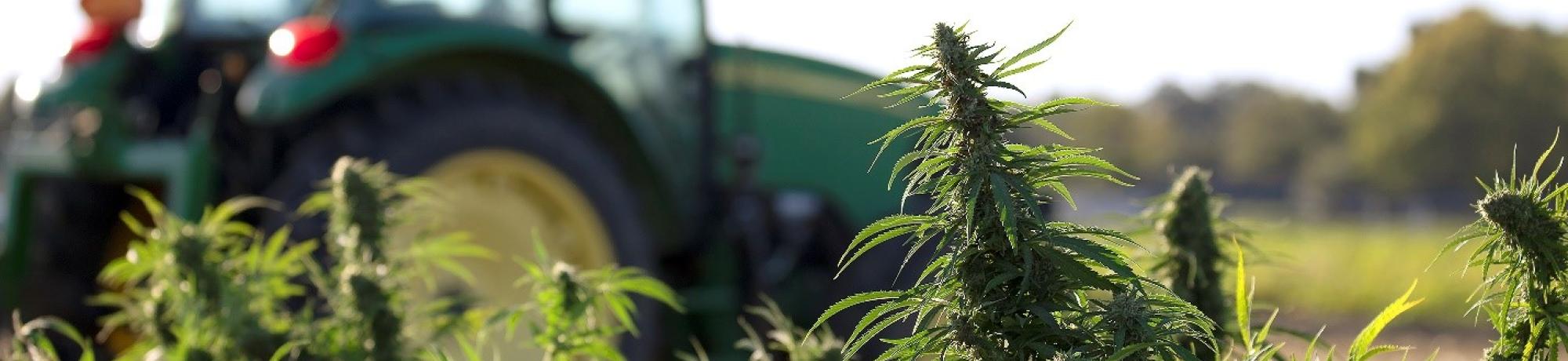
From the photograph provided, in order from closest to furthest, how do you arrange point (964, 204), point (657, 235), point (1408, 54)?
point (964, 204) → point (657, 235) → point (1408, 54)

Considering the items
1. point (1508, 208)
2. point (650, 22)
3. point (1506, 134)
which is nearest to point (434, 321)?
point (1508, 208)

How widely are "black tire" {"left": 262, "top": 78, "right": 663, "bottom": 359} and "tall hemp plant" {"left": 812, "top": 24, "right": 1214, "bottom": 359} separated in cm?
282

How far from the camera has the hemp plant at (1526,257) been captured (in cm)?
92

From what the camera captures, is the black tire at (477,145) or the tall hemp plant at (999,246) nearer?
the tall hemp plant at (999,246)

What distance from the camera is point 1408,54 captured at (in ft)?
169

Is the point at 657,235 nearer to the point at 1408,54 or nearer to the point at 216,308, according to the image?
the point at 216,308

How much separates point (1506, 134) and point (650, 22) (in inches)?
1794

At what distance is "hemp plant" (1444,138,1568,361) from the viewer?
→ 0.92 m

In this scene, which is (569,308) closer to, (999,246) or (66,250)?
(999,246)

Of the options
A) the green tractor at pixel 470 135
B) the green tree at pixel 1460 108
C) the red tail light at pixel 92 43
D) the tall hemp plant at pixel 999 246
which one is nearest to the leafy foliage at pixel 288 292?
the tall hemp plant at pixel 999 246

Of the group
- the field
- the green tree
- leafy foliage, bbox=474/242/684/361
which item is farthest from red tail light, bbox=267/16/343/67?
the green tree

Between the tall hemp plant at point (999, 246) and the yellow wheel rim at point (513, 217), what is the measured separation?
3103mm

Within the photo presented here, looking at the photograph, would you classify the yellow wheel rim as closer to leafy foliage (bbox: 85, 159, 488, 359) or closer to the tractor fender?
the tractor fender

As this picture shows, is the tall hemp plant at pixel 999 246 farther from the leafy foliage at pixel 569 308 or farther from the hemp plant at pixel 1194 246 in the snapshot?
the leafy foliage at pixel 569 308
